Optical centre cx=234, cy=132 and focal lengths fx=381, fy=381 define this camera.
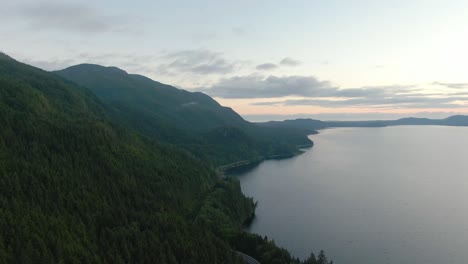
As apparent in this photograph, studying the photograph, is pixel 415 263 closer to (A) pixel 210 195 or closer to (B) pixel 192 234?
(B) pixel 192 234

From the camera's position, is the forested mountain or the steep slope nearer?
the steep slope

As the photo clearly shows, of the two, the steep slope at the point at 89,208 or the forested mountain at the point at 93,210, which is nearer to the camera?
the steep slope at the point at 89,208

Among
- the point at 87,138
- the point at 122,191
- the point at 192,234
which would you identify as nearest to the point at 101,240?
the point at 192,234

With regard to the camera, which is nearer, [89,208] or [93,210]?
[93,210]
